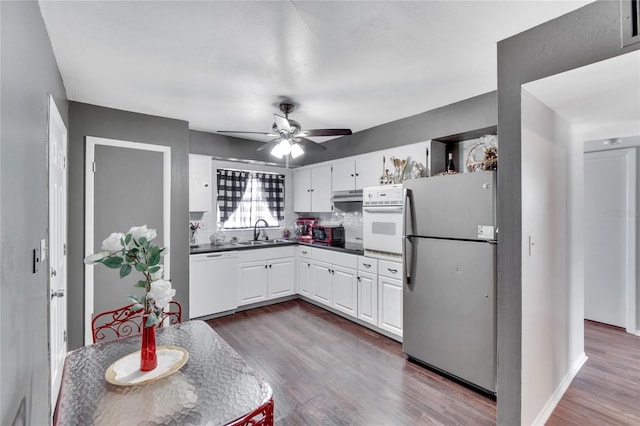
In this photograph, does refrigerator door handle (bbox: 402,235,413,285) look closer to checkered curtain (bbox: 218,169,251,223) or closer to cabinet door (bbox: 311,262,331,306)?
cabinet door (bbox: 311,262,331,306)

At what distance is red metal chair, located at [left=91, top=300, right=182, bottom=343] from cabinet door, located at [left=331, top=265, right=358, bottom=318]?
1892mm

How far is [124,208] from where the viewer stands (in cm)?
318

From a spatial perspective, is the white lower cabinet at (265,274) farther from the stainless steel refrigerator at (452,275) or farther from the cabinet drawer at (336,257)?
the stainless steel refrigerator at (452,275)

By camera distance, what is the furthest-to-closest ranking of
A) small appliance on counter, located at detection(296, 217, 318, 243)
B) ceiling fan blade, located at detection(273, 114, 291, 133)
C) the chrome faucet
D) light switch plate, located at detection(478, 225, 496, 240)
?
1. the chrome faucet
2. small appliance on counter, located at detection(296, 217, 318, 243)
3. ceiling fan blade, located at detection(273, 114, 291, 133)
4. light switch plate, located at detection(478, 225, 496, 240)

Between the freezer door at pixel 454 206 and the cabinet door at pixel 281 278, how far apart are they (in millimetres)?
2283

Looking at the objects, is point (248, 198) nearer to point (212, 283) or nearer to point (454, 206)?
point (212, 283)

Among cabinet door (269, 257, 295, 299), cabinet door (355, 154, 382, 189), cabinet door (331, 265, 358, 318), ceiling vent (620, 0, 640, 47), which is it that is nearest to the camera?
ceiling vent (620, 0, 640, 47)

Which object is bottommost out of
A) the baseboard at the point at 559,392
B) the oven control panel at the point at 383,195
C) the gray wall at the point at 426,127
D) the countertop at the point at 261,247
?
the baseboard at the point at 559,392

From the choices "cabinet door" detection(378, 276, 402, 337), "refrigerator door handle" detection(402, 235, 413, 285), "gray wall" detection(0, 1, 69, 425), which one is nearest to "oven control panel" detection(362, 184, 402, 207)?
"refrigerator door handle" detection(402, 235, 413, 285)

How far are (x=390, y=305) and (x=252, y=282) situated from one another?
1952 millimetres

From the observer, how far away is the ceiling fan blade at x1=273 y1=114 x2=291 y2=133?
8.58 ft

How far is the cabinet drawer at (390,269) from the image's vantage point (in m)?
3.15

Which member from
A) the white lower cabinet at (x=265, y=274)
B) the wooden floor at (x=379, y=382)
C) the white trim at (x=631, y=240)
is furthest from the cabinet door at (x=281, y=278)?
the white trim at (x=631, y=240)

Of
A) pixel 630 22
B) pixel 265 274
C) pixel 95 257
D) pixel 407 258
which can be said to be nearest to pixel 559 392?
pixel 407 258
